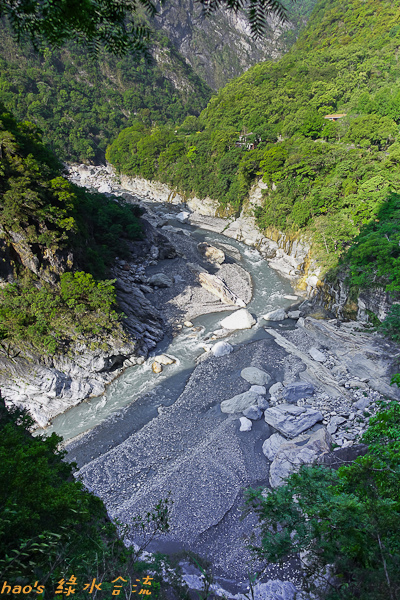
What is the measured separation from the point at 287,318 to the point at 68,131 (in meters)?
59.4

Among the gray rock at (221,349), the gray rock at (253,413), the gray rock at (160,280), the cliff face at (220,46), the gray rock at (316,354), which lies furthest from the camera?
the cliff face at (220,46)

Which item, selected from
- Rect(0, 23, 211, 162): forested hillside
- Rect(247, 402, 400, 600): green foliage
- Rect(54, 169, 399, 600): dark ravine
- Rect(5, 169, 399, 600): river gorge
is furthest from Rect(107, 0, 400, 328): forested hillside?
Rect(0, 23, 211, 162): forested hillside

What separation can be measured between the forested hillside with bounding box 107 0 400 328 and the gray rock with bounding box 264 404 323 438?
7.16 m

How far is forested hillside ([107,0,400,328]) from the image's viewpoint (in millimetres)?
19250

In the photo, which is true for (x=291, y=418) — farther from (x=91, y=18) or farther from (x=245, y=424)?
(x=91, y=18)

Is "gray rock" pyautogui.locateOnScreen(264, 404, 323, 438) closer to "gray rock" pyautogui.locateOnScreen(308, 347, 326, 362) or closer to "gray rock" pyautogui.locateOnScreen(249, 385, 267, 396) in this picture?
"gray rock" pyautogui.locateOnScreen(249, 385, 267, 396)

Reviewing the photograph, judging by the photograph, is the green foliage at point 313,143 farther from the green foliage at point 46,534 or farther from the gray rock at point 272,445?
the green foliage at point 46,534

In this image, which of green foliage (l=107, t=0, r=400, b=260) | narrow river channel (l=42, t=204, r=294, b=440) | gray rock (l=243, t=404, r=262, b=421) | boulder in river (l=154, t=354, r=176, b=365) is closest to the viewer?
gray rock (l=243, t=404, r=262, b=421)

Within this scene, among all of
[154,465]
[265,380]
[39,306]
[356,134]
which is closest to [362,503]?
[154,465]

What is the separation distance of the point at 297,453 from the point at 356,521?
6394 mm

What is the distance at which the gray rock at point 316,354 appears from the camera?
14.7m

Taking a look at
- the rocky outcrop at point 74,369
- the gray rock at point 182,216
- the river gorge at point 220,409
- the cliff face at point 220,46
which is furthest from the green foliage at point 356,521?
the cliff face at point 220,46

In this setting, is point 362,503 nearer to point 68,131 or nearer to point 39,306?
point 39,306

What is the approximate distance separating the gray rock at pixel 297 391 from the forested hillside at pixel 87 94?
49009mm
